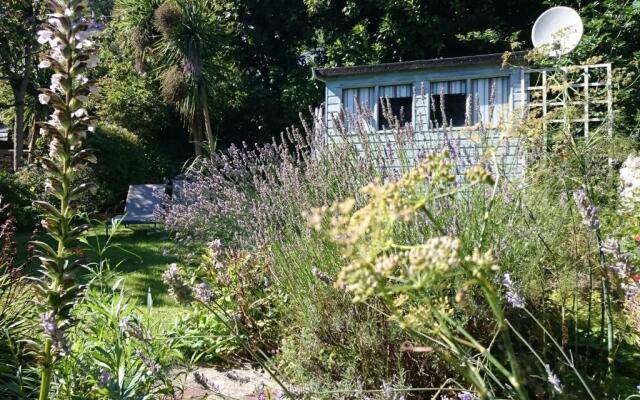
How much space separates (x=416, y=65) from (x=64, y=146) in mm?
9134

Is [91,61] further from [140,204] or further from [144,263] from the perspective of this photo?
[140,204]

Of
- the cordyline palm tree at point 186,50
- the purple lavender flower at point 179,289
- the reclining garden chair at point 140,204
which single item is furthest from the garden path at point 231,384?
the cordyline palm tree at point 186,50

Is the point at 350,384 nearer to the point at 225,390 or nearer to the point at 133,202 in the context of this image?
the point at 225,390

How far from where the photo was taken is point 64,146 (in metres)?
1.71

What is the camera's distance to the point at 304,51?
1591 centimetres

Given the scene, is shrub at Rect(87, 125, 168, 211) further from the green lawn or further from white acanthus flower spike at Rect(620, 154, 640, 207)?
white acanthus flower spike at Rect(620, 154, 640, 207)

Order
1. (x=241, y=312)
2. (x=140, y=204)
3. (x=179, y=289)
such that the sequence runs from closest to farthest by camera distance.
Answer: (x=179, y=289) < (x=241, y=312) < (x=140, y=204)

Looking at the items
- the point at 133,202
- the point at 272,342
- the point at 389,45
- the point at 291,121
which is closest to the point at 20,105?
the point at 133,202

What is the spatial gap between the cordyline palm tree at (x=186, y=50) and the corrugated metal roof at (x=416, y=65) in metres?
3.37

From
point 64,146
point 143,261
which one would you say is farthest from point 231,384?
point 143,261

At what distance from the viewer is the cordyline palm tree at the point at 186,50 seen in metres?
13.1

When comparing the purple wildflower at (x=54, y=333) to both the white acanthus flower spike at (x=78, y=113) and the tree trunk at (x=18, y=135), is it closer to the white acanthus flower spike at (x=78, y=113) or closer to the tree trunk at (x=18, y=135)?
the white acanthus flower spike at (x=78, y=113)

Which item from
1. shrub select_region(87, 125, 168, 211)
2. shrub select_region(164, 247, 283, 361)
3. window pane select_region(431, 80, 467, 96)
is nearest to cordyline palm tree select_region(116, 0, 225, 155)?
shrub select_region(87, 125, 168, 211)

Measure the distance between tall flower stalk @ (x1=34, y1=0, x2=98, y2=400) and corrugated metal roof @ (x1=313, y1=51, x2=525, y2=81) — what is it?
8749 millimetres
